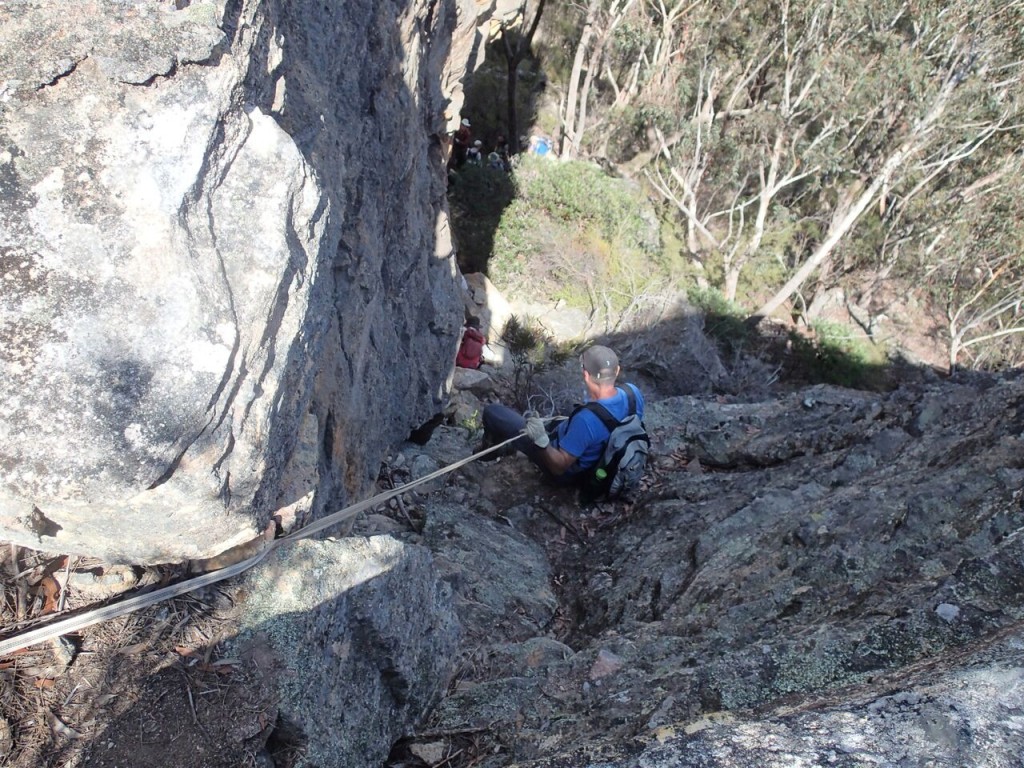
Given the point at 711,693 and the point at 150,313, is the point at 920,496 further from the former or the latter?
the point at 150,313

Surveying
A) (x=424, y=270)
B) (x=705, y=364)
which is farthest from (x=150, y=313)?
(x=705, y=364)

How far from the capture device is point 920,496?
11.9 ft

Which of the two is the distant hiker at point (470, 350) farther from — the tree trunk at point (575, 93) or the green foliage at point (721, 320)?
the tree trunk at point (575, 93)

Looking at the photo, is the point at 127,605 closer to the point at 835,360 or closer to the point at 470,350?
the point at 470,350

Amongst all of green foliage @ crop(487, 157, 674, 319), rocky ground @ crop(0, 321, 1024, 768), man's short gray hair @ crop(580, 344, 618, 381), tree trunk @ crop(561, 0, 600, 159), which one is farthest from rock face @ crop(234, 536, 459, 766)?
tree trunk @ crop(561, 0, 600, 159)

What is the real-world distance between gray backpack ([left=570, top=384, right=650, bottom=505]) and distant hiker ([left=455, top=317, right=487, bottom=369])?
414cm

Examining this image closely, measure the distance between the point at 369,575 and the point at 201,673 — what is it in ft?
2.06

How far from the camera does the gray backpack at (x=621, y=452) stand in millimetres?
4656

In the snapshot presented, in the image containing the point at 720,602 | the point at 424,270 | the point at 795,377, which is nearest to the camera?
the point at 720,602

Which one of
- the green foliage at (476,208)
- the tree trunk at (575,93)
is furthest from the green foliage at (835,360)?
the green foliage at (476,208)

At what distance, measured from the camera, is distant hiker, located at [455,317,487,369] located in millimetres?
8836

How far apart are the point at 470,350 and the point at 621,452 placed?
4.52m

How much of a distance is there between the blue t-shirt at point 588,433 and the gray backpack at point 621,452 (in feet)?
0.13

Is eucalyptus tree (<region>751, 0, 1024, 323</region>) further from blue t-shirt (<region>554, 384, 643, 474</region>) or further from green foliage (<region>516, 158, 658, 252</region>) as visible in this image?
blue t-shirt (<region>554, 384, 643, 474</region>)
